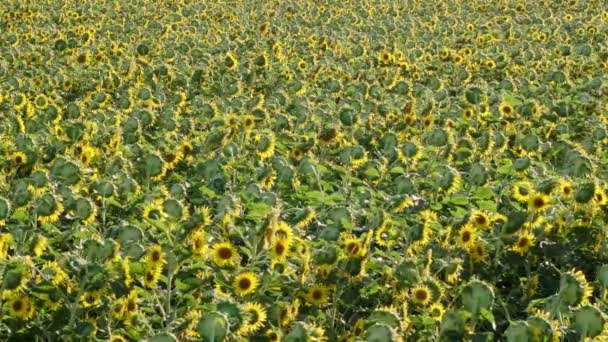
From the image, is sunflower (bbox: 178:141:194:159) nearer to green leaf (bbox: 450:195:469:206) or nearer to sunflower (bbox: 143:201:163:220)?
sunflower (bbox: 143:201:163:220)

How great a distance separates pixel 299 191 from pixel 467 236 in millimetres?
1719

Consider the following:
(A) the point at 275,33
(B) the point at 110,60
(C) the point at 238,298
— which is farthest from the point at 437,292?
(A) the point at 275,33

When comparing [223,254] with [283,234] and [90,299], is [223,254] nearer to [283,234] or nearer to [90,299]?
[283,234]

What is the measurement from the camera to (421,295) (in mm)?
4473

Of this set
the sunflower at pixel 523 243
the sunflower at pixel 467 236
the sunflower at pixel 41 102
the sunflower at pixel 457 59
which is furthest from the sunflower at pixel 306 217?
the sunflower at pixel 457 59

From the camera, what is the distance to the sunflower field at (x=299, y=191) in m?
4.24

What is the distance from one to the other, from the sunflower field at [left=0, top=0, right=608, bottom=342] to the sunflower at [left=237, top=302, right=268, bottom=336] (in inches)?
0.5

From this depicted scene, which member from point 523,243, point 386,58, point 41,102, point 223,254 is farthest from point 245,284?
point 386,58

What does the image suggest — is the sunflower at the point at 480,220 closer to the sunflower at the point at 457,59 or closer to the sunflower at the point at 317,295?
the sunflower at the point at 317,295

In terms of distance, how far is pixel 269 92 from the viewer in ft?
33.6

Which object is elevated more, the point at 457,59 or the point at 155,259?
the point at 155,259

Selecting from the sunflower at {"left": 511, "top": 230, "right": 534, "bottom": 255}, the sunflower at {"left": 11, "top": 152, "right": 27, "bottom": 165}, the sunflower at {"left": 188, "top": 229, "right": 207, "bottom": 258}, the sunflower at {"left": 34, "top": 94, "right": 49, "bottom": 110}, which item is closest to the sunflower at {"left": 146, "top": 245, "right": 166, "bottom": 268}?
the sunflower at {"left": 188, "top": 229, "right": 207, "bottom": 258}

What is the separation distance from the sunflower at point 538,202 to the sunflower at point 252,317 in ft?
6.78

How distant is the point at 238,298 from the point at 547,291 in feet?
6.62
